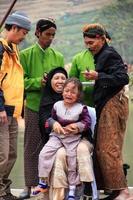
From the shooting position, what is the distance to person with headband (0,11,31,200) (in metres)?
3.02

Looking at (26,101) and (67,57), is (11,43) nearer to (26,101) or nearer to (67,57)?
(26,101)

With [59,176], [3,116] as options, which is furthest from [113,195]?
[3,116]

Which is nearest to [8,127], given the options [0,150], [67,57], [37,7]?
[0,150]

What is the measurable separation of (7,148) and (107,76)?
0.70 meters

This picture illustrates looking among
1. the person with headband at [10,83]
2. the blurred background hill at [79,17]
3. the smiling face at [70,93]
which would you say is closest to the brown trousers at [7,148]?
the person with headband at [10,83]

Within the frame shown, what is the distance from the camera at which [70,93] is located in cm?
299

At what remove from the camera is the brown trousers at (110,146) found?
119 inches

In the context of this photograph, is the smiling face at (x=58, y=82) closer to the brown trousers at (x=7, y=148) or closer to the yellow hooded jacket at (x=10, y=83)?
the yellow hooded jacket at (x=10, y=83)

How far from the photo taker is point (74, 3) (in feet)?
42.0

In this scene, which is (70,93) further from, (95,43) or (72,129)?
(95,43)

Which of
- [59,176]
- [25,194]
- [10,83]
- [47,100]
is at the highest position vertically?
[10,83]

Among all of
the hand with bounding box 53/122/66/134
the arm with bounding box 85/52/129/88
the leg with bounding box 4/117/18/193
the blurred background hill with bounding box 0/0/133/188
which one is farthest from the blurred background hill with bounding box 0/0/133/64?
the hand with bounding box 53/122/66/134

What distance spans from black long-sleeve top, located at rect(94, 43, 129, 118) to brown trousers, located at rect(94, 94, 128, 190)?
4 cm

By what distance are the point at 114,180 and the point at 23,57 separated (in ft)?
3.15
